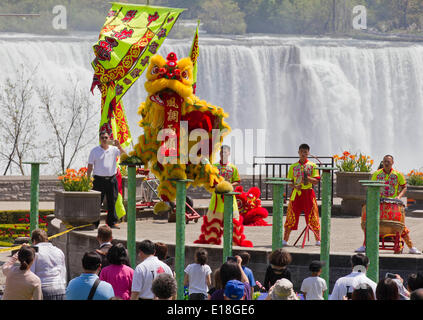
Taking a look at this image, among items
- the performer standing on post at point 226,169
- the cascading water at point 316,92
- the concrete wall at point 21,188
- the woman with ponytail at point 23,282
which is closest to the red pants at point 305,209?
the performer standing on post at point 226,169

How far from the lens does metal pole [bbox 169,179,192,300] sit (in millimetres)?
10469

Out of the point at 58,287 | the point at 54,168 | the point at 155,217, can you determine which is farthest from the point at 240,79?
the point at 58,287

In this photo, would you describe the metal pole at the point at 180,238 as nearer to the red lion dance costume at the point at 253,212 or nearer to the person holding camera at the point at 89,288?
the person holding camera at the point at 89,288

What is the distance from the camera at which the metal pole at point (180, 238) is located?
10.5 meters

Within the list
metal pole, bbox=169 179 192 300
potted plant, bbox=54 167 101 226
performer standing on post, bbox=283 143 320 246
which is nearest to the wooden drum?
performer standing on post, bbox=283 143 320 246

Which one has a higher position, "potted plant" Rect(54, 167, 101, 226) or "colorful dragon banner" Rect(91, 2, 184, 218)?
"colorful dragon banner" Rect(91, 2, 184, 218)

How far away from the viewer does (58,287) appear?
30.7ft

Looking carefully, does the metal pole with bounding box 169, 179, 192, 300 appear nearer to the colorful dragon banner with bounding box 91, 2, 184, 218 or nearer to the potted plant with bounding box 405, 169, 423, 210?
the colorful dragon banner with bounding box 91, 2, 184, 218

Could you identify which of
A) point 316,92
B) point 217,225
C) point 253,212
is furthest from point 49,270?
point 316,92

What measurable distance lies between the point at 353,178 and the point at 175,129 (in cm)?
665

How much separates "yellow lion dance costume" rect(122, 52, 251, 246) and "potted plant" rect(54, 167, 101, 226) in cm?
178

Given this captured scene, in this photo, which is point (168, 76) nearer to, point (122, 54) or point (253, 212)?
point (122, 54)

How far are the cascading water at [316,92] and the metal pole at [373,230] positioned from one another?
3718cm

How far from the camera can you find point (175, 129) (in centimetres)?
1311
